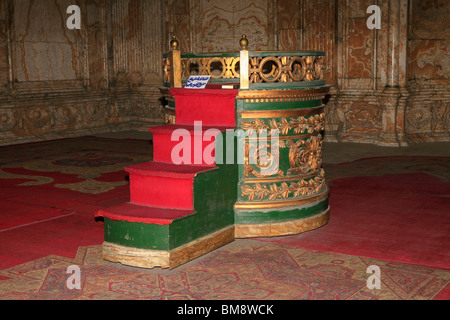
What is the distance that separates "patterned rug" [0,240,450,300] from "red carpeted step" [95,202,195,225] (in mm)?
344

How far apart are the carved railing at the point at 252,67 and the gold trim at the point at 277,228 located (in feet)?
3.73

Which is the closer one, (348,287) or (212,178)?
(348,287)

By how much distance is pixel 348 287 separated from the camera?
12.6 feet

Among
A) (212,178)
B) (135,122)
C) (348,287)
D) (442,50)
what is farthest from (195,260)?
(135,122)

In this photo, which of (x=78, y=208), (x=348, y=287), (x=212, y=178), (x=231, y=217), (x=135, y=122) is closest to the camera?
(x=348, y=287)

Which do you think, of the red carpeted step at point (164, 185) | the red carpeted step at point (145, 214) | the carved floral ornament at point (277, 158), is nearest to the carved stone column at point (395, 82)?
the carved floral ornament at point (277, 158)

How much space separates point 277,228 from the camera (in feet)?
16.7

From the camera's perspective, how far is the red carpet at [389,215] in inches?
185

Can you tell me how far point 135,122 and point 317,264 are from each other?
9.94 m

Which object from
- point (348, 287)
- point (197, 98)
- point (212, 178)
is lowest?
point (348, 287)

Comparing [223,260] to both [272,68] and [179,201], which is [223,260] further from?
[272,68]

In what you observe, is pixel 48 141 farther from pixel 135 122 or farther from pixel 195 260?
pixel 195 260

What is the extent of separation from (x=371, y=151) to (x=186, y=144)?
5881mm

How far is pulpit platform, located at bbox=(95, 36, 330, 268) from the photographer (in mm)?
4348
